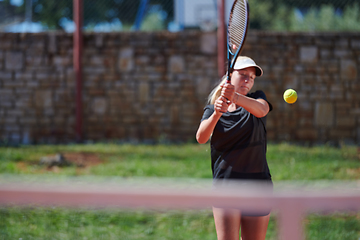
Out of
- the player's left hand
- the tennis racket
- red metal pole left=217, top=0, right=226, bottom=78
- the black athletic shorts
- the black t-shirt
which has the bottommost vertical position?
the black athletic shorts

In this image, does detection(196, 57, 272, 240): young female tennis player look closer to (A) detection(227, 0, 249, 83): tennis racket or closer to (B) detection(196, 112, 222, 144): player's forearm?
(B) detection(196, 112, 222, 144): player's forearm

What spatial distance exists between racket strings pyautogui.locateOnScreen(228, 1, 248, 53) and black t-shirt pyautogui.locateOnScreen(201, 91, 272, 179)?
44 cm

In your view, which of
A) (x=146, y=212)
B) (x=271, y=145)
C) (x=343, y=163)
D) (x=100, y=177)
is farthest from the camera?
(x=271, y=145)

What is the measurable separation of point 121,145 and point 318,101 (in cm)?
399

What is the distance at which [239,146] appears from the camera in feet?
6.54

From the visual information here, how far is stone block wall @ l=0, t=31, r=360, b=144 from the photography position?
7230 millimetres

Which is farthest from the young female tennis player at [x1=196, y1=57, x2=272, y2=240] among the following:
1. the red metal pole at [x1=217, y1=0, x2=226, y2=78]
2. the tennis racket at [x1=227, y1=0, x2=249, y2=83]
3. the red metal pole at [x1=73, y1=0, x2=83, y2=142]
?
the red metal pole at [x1=73, y1=0, x2=83, y2=142]

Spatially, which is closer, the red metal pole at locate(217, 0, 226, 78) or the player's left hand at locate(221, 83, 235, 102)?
the player's left hand at locate(221, 83, 235, 102)

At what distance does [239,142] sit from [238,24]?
758mm

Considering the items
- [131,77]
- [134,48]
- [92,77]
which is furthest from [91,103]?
[134,48]

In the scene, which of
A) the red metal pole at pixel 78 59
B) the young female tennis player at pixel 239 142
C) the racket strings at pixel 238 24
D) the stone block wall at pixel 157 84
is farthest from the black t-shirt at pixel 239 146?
the red metal pole at pixel 78 59

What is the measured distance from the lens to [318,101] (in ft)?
23.7

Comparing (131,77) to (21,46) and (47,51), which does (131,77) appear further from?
(21,46)

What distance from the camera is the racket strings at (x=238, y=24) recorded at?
6.97 feet
